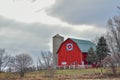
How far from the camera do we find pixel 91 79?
34.9 meters

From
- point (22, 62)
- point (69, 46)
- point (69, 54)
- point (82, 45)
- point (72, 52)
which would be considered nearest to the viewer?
point (22, 62)

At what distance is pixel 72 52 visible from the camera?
6875cm

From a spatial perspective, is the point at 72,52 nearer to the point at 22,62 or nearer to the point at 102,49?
the point at 102,49

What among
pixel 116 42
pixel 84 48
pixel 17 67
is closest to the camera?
pixel 17 67

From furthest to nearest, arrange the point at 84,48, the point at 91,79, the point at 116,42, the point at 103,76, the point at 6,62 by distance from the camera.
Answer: the point at 6,62, the point at 84,48, the point at 116,42, the point at 103,76, the point at 91,79

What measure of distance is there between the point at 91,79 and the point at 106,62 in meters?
8.57

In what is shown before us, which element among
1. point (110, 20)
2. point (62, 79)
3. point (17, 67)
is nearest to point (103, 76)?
point (62, 79)

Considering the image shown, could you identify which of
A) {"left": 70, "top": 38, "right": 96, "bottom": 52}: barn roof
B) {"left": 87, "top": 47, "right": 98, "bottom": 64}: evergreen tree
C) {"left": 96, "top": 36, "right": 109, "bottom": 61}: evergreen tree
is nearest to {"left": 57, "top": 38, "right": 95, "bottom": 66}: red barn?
{"left": 70, "top": 38, "right": 96, "bottom": 52}: barn roof

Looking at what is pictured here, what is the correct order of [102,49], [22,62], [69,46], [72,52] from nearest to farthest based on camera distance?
[22,62] < [102,49] < [72,52] < [69,46]

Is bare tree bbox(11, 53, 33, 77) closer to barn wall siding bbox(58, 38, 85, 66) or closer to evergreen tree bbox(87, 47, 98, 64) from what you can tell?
barn wall siding bbox(58, 38, 85, 66)

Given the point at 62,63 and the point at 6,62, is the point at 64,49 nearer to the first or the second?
the point at 62,63

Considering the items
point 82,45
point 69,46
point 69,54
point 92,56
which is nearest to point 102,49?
point 92,56

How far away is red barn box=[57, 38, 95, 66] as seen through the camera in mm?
67062

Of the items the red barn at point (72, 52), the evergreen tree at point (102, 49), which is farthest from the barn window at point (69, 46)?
the evergreen tree at point (102, 49)
